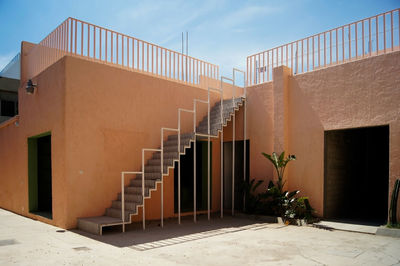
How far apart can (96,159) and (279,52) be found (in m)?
6.00

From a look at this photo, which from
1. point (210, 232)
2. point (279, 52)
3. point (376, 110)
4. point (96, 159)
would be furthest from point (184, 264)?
point (279, 52)

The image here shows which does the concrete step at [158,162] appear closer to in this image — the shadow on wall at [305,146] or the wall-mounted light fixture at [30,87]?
the shadow on wall at [305,146]

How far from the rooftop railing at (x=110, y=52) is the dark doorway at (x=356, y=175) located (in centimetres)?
476

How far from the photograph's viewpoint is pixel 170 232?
757cm

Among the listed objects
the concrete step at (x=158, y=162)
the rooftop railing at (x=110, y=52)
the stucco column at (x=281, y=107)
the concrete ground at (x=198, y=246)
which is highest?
the rooftop railing at (x=110, y=52)

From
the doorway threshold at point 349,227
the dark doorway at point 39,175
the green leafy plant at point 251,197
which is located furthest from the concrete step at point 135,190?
the doorway threshold at point 349,227

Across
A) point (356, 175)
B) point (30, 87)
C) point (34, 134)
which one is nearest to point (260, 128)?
point (356, 175)

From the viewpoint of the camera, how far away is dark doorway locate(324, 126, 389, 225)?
9.08m

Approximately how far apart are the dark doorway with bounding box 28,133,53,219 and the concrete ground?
1.66 metres

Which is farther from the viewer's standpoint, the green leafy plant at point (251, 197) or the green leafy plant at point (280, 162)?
the green leafy plant at point (251, 197)

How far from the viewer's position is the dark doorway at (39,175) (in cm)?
991

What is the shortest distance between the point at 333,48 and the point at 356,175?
415 cm

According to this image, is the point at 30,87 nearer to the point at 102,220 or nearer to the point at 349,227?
the point at 102,220

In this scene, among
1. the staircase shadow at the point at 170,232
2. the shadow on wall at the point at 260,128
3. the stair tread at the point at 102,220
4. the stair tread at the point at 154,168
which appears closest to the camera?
the staircase shadow at the point at 170,232
